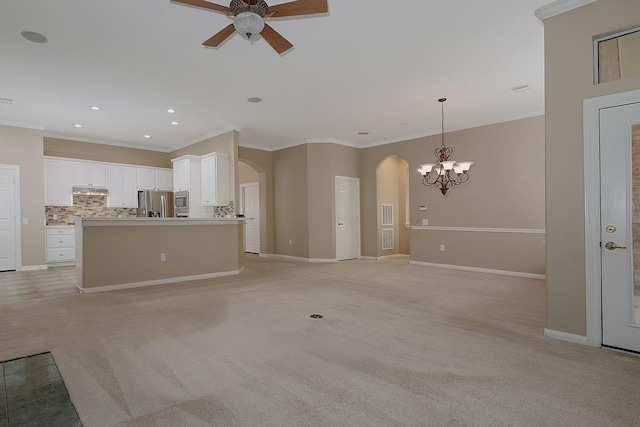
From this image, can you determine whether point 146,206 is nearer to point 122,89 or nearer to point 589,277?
point 122,89

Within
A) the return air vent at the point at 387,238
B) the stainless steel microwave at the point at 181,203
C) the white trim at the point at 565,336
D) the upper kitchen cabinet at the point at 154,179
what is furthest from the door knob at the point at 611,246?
the upper kitchen cabinet at the point at 154,179

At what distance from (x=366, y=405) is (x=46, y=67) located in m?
5.25

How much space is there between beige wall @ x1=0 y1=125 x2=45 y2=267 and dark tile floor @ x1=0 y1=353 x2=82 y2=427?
5.62m

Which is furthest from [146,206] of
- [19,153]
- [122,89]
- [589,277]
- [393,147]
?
[589,277]

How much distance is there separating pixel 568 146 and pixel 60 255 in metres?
9.27

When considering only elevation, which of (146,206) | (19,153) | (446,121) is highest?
(446,121)

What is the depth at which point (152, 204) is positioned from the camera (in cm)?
870

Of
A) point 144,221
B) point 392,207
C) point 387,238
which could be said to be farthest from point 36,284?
point 392,207

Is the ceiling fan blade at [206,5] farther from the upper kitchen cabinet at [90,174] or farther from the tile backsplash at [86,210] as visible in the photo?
the upper kitchen cabinet at [90,174]

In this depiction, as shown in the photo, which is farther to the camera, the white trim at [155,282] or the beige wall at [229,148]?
the beige wall at [229,148]

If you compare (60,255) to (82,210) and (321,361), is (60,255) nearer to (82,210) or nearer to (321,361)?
(82,210)

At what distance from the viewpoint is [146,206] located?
866 cm

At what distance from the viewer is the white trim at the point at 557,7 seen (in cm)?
293

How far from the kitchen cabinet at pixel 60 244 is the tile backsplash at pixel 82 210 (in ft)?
1.85
